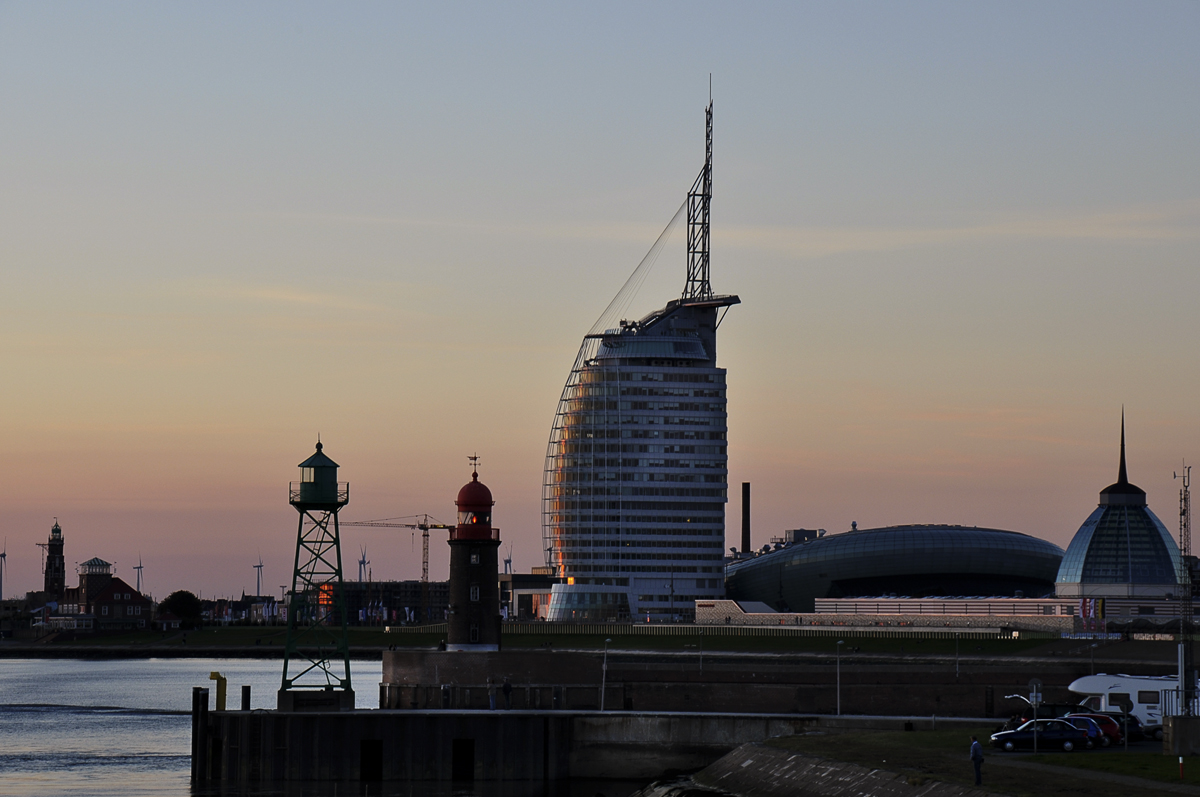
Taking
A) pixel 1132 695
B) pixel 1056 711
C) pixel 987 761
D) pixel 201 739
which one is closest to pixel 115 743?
pixel 201 739

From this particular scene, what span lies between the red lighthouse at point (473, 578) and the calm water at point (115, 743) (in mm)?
16720

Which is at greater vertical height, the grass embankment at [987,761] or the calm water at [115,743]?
the grass embankment at [987,761]

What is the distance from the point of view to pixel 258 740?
8106cm

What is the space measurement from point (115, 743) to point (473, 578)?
2612cm

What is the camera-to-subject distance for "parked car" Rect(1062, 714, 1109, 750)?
65.5m

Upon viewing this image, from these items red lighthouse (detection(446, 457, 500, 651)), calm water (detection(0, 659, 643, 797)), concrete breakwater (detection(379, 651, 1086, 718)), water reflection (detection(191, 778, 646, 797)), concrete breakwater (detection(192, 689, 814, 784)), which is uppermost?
red lighthouse (detection(446, 457, 500, 651))

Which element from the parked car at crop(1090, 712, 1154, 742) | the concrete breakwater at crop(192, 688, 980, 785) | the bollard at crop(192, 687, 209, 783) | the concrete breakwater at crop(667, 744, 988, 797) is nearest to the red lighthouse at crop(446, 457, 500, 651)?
the concrete breakwater at crop(192, 688, 980, 785)

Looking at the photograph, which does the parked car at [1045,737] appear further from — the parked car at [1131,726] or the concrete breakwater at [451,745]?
the concrete breakwater at [451,745]

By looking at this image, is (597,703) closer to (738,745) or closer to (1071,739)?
(738,745)

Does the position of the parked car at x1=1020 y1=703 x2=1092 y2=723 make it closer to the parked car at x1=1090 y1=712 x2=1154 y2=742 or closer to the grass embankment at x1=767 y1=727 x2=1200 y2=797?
the parked car at x1=1090 y1=712 x2=1154 y2=742

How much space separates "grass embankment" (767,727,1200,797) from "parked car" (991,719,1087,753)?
63 cm

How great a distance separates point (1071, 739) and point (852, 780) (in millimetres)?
10600

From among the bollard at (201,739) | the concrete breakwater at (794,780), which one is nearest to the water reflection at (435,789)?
the bollard at (201,739)

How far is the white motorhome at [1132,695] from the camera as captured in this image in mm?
74438
